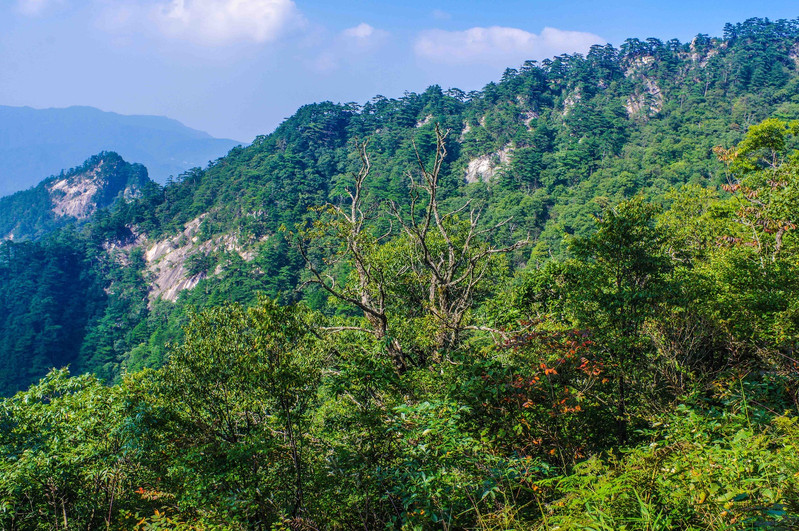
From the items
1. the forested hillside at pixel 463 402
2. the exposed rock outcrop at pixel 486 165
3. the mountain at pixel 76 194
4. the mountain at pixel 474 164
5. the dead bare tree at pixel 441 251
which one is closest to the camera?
the forested hillside at pixel 463 402

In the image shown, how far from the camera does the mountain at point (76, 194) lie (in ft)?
413

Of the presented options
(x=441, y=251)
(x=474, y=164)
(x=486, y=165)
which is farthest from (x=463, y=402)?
(x=474, y=164)

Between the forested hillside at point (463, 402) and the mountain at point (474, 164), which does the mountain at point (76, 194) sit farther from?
the forested hillside at point (463, 402)

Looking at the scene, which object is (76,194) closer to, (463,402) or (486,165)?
(486,165)

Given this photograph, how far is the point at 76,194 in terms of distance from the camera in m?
130

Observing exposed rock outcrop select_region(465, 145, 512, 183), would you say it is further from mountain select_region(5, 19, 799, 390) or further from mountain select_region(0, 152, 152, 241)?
mountain select_region(0, 152, 152, 241)

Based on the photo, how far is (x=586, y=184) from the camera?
56.3 m

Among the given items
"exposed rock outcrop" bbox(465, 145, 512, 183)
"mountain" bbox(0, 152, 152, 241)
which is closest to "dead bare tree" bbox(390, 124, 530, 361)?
"exposed rock outcrop" bbox(465, 145, 512, 183)

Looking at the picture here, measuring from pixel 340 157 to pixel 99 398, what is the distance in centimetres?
8225

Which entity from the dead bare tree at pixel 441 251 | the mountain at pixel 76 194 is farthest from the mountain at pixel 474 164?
the mountain at pixel 76 194

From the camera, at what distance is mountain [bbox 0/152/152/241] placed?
12600 centimetres

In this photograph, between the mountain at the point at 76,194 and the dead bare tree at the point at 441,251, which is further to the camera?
the mountain at the point at 76,194

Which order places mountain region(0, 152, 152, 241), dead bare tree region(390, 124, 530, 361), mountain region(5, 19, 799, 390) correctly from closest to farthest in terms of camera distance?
dead bare tree region(390, 124, 530, 361)
mountain region(5, 19, 799, 390)
mountain region(0, 152, 152, 241)

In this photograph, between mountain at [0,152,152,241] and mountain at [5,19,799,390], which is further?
mountain at [0,152,152,241]
